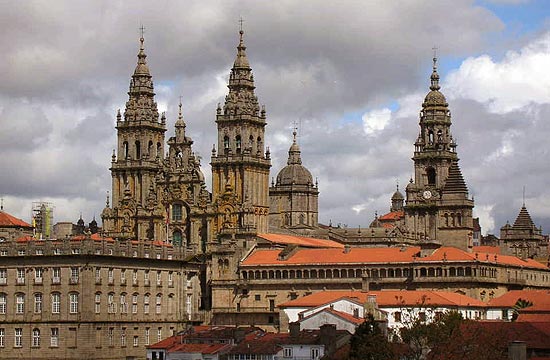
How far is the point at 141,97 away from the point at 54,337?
53.8m

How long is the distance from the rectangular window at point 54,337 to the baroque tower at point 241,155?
35518 millimetres

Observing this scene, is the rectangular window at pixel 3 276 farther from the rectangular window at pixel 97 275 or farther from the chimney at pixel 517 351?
the chimney at pixel 517 351

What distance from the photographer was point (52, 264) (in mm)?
140250

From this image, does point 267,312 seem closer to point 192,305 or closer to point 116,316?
point 192,305

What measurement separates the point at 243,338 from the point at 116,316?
20646 mm

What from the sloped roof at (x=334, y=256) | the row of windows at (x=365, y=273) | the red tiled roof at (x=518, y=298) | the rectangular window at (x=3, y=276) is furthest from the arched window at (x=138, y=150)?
the red tiled roof at (x=518, y=298)

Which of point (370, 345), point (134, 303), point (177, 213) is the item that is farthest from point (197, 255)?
point (370, 345)

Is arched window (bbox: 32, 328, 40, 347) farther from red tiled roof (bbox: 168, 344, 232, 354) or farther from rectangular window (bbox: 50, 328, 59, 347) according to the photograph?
red tiled roof (bbox: 168, 344, 232, 354)

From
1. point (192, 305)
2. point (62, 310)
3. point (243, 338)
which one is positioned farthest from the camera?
point (192, 305)

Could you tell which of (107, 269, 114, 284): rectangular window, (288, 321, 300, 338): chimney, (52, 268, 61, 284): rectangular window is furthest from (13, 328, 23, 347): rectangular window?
(288, 321, 300, 338): chimney

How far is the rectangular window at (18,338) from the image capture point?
140 meters

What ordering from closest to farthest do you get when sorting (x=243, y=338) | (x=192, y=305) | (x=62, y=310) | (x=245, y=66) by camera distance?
(x=243, y=338) < (x=62, y=310) < (x=192, y=305) < (x=245, y=66)

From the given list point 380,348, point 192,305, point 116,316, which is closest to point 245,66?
point 192,305

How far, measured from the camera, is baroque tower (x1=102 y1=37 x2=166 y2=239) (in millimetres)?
181375
